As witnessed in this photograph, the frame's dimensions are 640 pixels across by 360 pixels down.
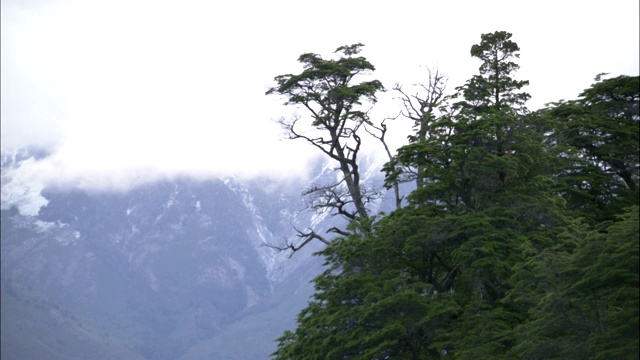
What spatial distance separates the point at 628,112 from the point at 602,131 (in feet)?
5.22

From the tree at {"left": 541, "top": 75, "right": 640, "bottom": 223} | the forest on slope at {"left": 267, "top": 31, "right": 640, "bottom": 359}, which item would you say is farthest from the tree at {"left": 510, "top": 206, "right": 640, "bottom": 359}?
the tree at {"left": 541, "top": 75, "right": 640, "bottom": 223}

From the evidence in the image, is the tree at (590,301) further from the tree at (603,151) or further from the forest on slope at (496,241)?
the tree at (603,151)

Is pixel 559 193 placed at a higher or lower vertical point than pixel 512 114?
lower

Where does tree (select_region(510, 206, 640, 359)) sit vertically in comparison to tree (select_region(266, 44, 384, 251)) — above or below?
below

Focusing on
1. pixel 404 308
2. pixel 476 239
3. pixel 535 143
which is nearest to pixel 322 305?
pixel 404 308

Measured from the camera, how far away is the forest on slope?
953 inches

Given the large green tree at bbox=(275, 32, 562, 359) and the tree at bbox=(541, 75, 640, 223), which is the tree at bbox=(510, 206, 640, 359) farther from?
the tree at bbox=(541, 75, 640, 223)

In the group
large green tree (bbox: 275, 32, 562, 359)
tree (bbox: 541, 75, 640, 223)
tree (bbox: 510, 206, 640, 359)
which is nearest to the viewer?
tree (bbox: 510, 206, 640, 359)

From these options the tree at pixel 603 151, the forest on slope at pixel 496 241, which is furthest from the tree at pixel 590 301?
the tree at pixel 603 151

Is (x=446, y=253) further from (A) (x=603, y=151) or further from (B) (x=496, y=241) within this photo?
(A) (x=603, y=151)

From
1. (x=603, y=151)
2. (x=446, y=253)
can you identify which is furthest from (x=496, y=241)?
(x=603, y=151)

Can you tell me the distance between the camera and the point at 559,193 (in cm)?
3772

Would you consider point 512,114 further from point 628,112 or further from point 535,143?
point 628,112

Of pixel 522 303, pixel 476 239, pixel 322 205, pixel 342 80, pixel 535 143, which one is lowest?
pixel 522 303
